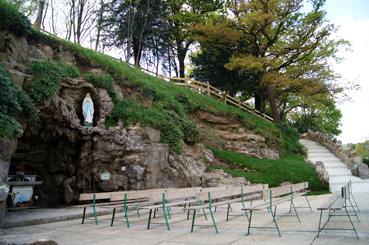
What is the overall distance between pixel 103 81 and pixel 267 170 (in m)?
9.57

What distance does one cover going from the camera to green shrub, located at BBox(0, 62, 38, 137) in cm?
785

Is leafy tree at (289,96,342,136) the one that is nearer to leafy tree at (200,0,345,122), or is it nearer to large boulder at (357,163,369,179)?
leafy tree at (200,0,345,122)

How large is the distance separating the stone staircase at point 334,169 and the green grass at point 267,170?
114 centimetres

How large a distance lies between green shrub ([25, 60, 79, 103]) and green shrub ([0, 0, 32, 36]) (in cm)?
109

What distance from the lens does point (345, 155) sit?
2584 centimetres

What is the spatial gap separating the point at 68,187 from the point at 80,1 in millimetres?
20145

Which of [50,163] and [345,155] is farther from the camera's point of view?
[345,155]

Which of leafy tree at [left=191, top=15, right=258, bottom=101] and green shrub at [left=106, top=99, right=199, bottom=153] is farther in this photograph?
leafy tree at [left=191, top=15, right=258, bottom=101]

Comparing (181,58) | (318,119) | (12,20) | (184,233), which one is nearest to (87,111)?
(12,20)

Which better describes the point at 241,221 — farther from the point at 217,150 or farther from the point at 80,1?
the point at 80,1

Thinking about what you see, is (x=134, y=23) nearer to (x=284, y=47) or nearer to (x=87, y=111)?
(x=284, y=47)

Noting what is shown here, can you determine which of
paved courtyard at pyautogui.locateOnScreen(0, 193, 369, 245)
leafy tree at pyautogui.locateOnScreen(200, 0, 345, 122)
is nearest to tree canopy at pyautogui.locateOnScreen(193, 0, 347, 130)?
leafy tree at pyautogui.locateOnScreen(200, 0, 345, 122)

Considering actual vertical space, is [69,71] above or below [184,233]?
above

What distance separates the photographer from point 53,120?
12.0 m
